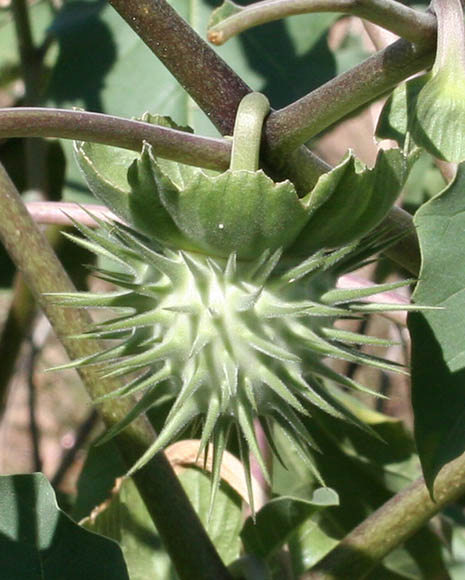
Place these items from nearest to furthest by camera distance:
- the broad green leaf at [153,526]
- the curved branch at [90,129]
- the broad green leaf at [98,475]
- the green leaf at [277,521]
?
the curved branch at [90,129], the green leaf at [277,521], the broad green leaf at [153,526], the broad green leaf at [98,475]

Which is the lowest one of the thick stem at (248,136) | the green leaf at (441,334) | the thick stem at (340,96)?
the green leaf at (441,334)

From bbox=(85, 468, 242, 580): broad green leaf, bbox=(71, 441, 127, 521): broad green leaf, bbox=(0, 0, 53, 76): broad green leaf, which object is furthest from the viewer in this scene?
bbox=(0, 0, 53, 76): broad green leaf

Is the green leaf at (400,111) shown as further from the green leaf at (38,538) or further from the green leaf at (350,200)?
the green leaf at (38,538)

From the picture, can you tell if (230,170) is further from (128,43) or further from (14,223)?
(128,43)

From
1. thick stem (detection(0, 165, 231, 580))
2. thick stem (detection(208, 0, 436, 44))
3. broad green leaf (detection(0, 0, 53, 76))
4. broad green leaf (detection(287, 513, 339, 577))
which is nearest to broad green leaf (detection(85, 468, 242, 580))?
broad green leaf (detection(287, 513, 339, 577))

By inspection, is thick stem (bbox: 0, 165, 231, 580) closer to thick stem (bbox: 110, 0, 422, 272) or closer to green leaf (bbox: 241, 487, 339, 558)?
green leaf (bbox: 241, 487, 339, 558)

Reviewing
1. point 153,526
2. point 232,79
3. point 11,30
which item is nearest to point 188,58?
point 232,79

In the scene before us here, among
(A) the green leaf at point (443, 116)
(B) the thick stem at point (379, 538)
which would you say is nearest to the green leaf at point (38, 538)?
(B) the thick stem at point (379, 538)
